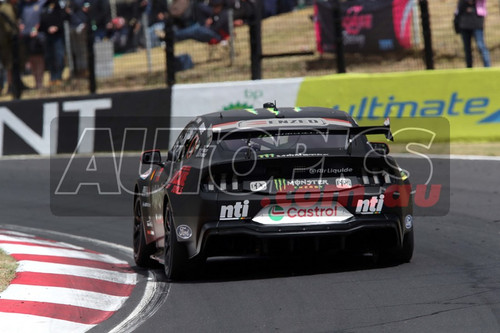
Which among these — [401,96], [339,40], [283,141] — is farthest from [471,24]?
[283,141]

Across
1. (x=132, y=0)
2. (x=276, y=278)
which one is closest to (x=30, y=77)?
(x=132, y=0)

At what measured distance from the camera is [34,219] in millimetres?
14125

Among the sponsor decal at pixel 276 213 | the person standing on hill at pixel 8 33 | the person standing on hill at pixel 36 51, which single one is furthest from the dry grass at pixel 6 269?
the person standing on hill at pixel 8 33

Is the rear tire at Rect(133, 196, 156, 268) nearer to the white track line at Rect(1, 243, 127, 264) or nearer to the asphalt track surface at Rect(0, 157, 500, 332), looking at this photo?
the asphalt track surface at Rect(0, 157, 500, 332)

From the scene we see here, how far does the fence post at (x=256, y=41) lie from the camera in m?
20.2

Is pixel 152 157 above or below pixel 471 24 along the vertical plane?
below

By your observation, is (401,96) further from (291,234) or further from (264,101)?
(291,234)

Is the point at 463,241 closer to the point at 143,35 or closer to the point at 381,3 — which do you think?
the point at 381,3

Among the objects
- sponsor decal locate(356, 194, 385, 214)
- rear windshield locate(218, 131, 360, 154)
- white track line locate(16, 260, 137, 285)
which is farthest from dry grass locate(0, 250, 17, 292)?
sponsor decal locate(356, 194, 385, 214)

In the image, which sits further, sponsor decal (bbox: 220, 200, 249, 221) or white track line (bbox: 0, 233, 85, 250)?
white track line (bbox: 0, 233, 85, 250)

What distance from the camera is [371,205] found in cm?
814

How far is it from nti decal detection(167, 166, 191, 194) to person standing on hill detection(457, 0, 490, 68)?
12.1m

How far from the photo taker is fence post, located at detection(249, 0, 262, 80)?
797 inches

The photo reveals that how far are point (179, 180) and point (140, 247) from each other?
1741 mm
